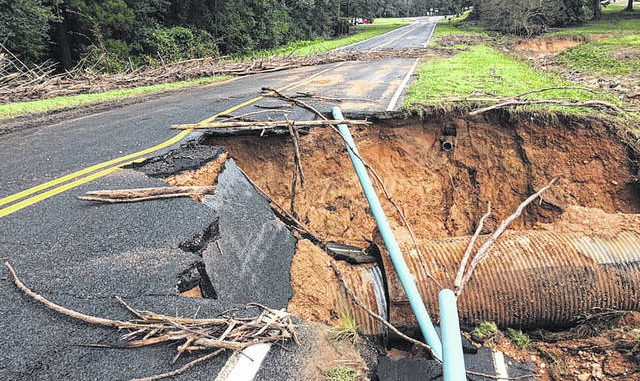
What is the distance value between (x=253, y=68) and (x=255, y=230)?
12.6m

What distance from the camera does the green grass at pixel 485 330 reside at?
163 inches

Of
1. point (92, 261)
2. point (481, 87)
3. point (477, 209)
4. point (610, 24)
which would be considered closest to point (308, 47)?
point (481, 87)

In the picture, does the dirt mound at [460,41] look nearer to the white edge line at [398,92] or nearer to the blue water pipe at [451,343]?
the white edge line at [398,92]

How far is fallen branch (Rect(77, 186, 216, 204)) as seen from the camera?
4371 millimetres

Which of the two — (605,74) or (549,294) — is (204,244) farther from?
(605,74)

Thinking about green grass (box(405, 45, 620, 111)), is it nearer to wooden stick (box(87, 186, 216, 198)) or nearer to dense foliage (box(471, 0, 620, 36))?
wooden stick (box(87, 186, 216, 198))

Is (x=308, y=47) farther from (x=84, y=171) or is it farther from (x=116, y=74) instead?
(x=84, y=171)

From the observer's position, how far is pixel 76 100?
10.3 m

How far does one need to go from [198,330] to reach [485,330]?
2905mm

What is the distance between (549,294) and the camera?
4.39 meters

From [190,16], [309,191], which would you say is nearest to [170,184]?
[309,191]

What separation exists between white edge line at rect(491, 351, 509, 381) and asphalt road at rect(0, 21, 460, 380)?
193 cm

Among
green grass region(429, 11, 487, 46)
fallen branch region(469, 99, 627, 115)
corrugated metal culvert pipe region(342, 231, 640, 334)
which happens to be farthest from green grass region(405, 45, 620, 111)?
green grass region(429, 11, 487, 46)

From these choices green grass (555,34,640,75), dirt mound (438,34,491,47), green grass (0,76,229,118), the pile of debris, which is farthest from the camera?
dirt mound (438,34,491,47)
